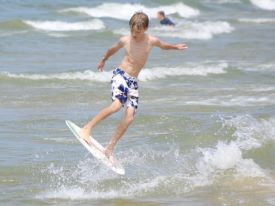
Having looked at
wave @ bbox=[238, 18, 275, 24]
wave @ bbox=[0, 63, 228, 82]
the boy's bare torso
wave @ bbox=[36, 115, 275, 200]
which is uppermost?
the boy's bare torso

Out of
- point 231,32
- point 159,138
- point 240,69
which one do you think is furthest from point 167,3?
point 159,138

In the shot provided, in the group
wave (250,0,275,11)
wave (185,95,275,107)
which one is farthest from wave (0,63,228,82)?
wave (250,0,275,11)

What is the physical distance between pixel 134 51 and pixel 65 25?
23.7 meters

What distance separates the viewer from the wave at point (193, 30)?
31312 millimetres

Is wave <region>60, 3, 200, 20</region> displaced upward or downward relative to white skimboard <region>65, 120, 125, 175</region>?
downward

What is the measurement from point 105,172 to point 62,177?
0.50m

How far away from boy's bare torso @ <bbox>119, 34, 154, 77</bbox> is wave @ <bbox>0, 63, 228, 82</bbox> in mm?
9013

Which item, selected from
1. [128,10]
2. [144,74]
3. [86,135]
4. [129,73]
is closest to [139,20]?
[129,73]

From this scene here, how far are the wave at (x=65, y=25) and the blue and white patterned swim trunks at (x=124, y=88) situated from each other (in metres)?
22.0

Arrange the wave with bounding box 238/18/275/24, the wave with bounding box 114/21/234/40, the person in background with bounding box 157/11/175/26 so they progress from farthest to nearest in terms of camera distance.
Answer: the wave with bounding box 238/18/275/24, the person in background with bounding box 157/11/175/26, the wave with bounding box 114/21/234/40

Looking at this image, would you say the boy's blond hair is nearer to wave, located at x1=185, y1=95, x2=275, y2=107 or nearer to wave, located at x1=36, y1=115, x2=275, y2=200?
wave, located at x1=36, y1=115, x2=275, y2=200

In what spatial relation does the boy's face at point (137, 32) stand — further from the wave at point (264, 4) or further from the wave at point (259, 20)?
the wave at point (264, 4)

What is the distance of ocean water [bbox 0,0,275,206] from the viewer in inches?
381

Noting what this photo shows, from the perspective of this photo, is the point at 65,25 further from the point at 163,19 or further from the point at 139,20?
Answer: the point at 139,20
